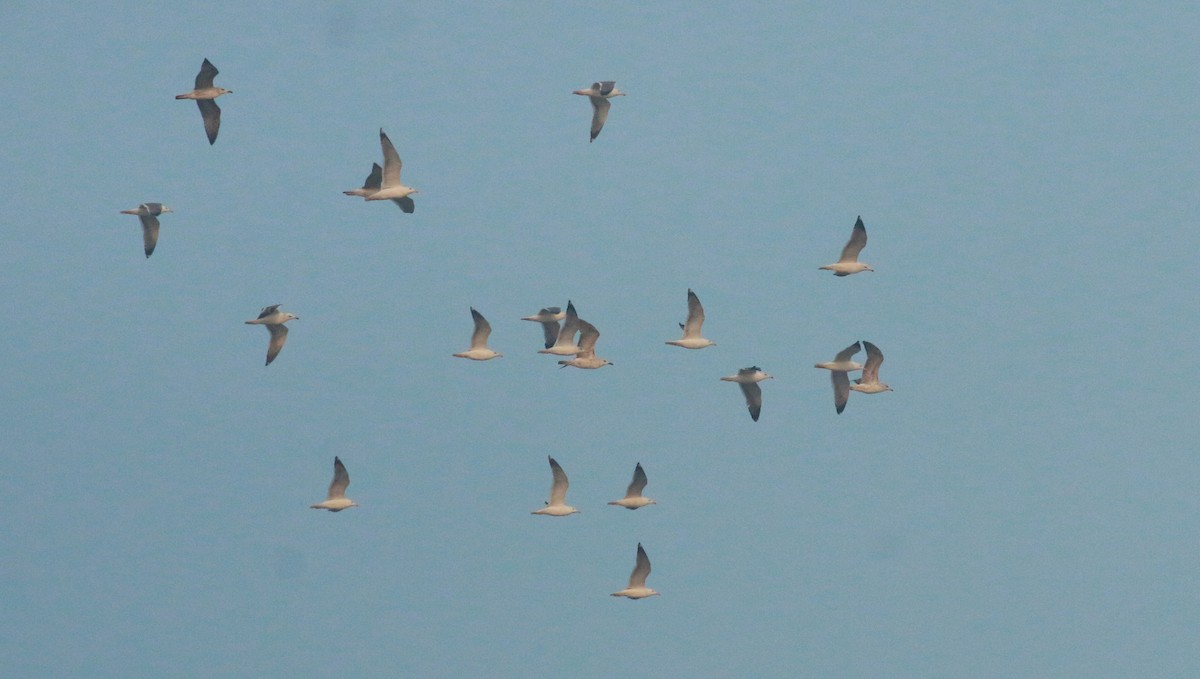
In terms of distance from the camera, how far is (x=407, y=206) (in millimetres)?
87562

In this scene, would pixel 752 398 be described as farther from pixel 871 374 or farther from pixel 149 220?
pixel 149 220

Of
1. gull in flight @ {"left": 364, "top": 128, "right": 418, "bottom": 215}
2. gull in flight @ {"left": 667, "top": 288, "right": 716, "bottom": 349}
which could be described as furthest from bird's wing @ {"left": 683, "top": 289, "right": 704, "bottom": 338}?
gull in flight @ {"left": 364, "top": 128, "right": 418, "bottom": 215}

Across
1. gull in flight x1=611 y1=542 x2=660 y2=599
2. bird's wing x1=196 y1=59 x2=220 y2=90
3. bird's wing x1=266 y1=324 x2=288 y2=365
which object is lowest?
gull in flight x1=611 y1=542 x2=660 y2=599

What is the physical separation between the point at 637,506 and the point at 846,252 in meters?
11.2

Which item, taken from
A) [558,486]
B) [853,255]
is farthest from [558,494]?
[853,255]

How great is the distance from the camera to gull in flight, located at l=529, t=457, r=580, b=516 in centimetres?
9119

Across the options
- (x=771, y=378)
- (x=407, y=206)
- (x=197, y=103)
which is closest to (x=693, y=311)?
(x=771, y=378)

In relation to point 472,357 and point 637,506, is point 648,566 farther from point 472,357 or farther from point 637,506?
point 472,357

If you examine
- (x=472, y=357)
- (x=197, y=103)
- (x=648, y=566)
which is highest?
(x=197, y=103)

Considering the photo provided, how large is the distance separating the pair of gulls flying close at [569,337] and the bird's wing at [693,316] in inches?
132

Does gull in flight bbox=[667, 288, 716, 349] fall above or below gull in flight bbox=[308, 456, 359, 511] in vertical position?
above

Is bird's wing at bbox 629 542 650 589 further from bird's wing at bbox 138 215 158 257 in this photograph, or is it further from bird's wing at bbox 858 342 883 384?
bird's wing at bbox 138 215 158 257

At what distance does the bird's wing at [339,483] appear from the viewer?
9219 cm

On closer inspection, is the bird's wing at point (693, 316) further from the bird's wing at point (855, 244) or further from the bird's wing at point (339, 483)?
the bird's wing at point (339, 483)
